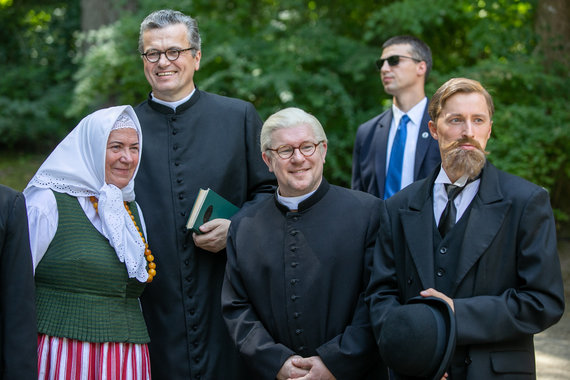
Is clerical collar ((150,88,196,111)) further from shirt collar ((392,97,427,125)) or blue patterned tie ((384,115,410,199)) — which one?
shirt collar ((392,97,427,125))

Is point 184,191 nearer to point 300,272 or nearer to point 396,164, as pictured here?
point 300,272

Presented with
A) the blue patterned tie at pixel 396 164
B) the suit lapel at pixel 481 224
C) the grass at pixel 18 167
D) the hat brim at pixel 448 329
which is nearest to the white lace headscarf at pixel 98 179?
the hat brim at pixel 448 329

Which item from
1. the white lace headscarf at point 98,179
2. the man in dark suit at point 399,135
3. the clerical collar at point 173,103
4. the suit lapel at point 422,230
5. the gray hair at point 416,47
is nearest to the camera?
the suit lapel at point 422,230

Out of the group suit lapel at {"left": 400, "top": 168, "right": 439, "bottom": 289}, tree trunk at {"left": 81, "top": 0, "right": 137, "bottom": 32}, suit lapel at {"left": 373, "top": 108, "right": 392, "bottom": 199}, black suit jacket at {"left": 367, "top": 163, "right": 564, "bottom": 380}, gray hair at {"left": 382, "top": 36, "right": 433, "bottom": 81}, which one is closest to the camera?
black suit jacket at {"left": 367, "top": 163, "right": 564, "bottom": 380}

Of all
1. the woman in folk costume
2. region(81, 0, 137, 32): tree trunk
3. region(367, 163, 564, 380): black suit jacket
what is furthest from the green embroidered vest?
region(81, 0, 137, 32): tree trunk

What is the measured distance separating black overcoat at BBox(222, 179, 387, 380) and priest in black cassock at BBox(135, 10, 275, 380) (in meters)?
0.42

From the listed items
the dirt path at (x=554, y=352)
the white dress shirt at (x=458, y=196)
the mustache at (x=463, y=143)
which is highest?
the mustache at (x=463, y=143)

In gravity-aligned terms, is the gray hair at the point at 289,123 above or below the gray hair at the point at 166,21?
below

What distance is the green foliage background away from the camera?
297 inches

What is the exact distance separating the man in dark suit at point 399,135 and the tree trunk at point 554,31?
3.56 metres

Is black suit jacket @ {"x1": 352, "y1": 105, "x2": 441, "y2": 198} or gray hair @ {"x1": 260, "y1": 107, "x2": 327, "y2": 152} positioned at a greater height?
gray hair @ {"x1": 260, "y1": 107, "x2": 327, "y2": 152}

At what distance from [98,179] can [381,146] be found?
237cm

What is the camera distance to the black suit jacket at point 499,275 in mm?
2611

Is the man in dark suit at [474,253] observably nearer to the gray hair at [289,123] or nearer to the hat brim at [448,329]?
the hat brim at [448,329]
